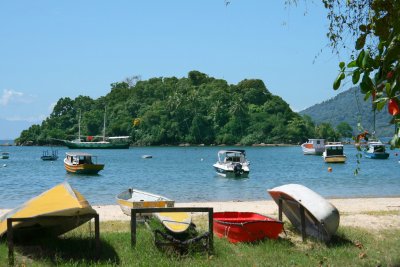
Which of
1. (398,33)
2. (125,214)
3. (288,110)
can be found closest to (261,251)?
(398,33)

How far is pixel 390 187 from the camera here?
116ft

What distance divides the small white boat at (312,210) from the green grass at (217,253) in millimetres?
313

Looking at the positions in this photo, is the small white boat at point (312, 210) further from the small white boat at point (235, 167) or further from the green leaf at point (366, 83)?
the small white boat at point (235, 167)

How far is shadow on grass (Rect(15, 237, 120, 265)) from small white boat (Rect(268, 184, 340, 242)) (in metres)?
3.82

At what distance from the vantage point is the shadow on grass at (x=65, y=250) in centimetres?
907

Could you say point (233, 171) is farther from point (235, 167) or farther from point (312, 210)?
point (312, 210)

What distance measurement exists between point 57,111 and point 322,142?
118m

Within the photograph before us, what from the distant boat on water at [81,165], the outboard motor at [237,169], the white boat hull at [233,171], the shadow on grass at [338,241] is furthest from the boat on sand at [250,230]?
the distant boat on water at [81,165]

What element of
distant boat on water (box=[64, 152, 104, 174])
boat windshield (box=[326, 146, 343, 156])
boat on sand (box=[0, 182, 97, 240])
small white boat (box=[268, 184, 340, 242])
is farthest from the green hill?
boat on sand (box=[0, 182, 97, 240])

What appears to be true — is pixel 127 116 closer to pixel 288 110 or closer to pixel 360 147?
pixel 288 110

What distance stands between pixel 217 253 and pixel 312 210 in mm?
2189

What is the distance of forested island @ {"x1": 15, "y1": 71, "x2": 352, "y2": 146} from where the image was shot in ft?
505

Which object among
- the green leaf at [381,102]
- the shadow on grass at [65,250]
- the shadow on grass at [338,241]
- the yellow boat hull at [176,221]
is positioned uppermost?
the green leaf at [381,102]

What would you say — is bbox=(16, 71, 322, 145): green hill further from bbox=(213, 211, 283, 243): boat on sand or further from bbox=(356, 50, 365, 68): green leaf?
bbox=(356, 50, 365, 68): green leaf
